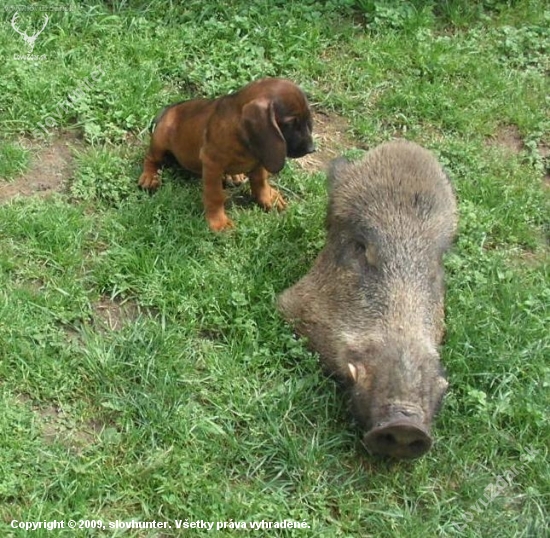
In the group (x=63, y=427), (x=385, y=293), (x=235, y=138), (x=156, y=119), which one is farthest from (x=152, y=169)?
(x=63, y=427)

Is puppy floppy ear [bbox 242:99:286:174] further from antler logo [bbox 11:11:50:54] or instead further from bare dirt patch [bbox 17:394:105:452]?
antler logo [bbox 11:11:50:54]

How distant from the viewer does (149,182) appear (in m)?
5.93

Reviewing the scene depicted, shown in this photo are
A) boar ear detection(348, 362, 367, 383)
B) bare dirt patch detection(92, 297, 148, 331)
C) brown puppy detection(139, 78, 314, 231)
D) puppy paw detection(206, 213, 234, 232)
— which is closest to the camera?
boar ear detection(348, 362, 367, 383)

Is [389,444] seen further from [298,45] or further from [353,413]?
[298,45]

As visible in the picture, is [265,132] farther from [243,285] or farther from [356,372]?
[356,372]

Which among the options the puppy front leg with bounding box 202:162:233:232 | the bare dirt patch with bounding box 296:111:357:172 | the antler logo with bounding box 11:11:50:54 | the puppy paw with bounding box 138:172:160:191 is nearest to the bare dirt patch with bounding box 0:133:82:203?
the puppy paw with bounding box 138:172:160:191

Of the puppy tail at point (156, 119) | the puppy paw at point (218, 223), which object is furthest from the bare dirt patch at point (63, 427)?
the puppy tail at point (156, 119)

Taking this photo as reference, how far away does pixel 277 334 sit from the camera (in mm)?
5227

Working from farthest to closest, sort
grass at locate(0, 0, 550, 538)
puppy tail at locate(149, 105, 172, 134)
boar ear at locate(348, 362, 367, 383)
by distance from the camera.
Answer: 1. puppy tail at locate(149, 105, 172, 134)
2. boar ear at locate(348, 362, 367, 383)
3. grass at locate(0, 0, 550, 538)

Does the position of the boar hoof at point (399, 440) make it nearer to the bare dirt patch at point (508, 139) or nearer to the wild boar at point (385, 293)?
the wild boar at point (385, 293)

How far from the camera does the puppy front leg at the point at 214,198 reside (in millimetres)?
5609

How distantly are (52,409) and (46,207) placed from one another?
52.2 inches

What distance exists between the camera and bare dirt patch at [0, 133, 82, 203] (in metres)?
5.86

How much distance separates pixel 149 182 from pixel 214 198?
46cm
